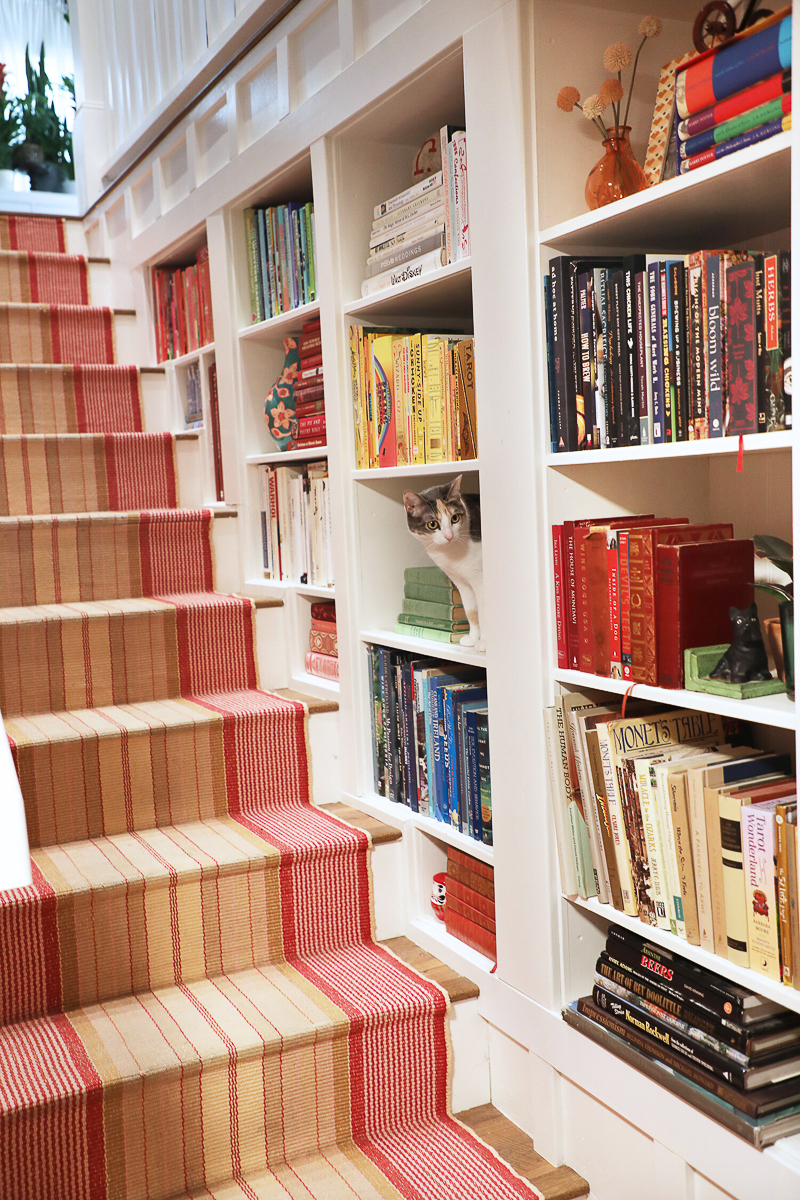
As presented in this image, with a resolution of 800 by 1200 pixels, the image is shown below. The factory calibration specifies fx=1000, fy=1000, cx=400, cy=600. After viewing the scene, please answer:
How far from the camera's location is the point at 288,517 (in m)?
2.46

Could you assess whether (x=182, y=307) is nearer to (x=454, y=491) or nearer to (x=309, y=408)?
(x=309, y=408)

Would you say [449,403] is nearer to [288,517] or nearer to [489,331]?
[489,331]

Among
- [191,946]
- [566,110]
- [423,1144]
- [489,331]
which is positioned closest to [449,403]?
[489,331]

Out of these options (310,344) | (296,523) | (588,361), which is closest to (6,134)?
(310,344)

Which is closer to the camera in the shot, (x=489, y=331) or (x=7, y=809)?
(x=7, y=809)

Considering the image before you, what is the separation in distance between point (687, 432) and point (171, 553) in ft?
5.36

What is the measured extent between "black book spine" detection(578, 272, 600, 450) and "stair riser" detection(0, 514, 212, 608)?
4.52 feet

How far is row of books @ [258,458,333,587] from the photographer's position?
2.30 metres

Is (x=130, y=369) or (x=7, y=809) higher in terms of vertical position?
(x=130, y=369)

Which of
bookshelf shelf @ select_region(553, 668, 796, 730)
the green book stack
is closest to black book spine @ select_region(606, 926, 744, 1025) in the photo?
bookshelf shelf @ select_region(553, 668, 796, 730)

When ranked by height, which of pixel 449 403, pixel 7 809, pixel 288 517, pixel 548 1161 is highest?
pixel 449 403

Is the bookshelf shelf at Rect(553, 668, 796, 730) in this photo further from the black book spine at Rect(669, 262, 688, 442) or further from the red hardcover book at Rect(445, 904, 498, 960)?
the red hardcover book at Rect(445, 904, 498, 960)

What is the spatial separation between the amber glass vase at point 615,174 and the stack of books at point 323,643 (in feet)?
3.75

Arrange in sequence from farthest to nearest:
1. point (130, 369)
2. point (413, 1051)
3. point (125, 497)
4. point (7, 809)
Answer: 1. point (130, 369)
2. point (125, 497)
3. point (413, 1051)
4. point (7, 809)
